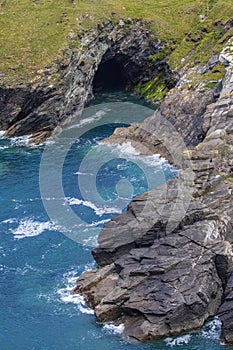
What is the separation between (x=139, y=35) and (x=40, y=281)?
93181 millimetres

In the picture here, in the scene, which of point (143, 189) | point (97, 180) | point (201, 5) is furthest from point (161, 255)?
point (201, 5)

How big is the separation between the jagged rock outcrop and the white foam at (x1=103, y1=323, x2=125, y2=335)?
64.4 m

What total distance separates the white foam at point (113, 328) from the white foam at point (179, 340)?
5376 mm

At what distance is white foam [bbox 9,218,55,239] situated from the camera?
298 ft

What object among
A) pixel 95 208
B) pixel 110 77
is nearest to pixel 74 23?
pixel 110 77

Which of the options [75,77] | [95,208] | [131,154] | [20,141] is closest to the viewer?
[95,208]

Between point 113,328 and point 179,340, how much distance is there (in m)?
7.67

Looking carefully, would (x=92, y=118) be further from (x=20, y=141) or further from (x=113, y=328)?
(x=113, y=328)

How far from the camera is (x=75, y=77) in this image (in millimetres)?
141625

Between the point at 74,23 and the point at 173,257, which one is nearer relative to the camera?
the point at 173,257

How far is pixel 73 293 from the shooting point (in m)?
76.5

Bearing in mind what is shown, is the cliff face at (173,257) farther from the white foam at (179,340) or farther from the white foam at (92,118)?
the white foam at (92,118)

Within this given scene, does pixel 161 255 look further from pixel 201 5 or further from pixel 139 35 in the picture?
pixel 201 5

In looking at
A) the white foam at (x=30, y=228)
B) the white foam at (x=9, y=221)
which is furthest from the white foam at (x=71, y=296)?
the white foam at (x=9, y=221)
